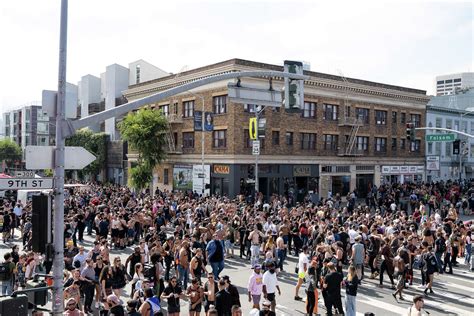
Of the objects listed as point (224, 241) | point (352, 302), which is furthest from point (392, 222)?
point (352, 302)

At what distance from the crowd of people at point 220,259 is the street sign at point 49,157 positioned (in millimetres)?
1638

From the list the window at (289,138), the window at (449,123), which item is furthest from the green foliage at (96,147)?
the window at (449,123)

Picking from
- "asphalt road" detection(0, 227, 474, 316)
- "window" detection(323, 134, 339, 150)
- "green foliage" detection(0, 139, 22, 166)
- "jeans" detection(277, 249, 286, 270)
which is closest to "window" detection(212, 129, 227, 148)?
"window" detection(323, 134, 339, 150)

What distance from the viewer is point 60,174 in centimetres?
791

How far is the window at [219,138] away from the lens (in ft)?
125

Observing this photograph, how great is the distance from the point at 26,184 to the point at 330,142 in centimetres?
3775

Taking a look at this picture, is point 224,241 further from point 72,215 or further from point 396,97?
point 396,97

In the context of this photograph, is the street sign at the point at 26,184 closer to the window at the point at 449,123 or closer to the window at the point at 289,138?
the window at the point at 289,138

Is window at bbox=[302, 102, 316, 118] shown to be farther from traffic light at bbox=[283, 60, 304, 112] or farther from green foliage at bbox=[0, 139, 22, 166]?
green foliage at bbox=[0, 139, 22, 166]

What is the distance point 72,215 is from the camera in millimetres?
22281

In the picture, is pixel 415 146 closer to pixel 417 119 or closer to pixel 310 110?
pixel 417 119

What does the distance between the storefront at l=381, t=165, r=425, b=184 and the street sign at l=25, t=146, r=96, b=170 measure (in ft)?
145

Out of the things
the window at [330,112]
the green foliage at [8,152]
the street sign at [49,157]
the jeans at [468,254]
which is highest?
the window at [330,112]

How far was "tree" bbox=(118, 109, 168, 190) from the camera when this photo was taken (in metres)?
39.8
